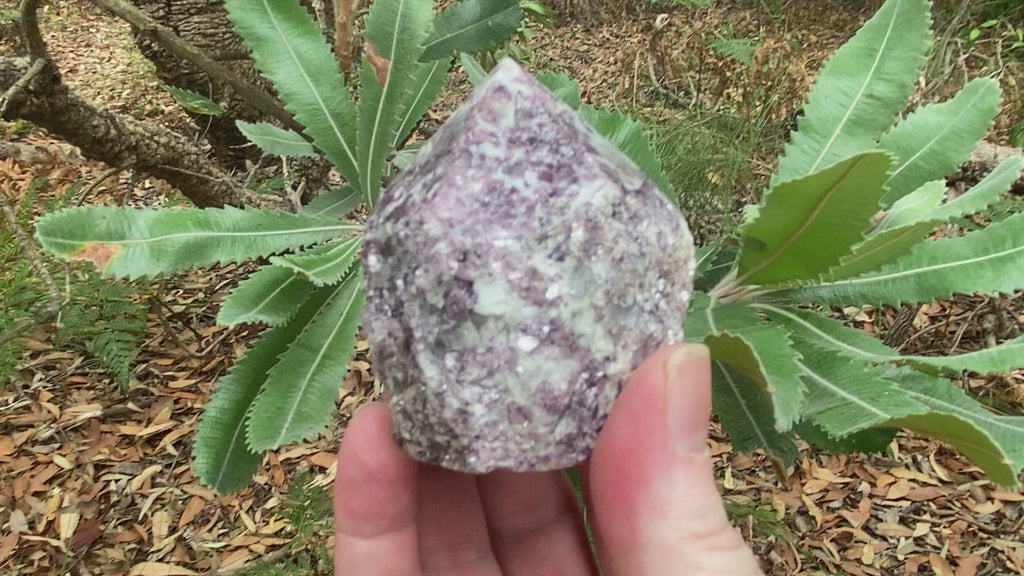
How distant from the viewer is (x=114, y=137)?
155 cm

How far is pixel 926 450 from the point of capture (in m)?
1.98

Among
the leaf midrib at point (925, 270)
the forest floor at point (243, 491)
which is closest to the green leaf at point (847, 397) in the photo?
the leaf midrib at point (925, 270)

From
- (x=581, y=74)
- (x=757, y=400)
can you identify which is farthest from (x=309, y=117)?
(x=581, y=74)

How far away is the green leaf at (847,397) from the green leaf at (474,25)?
60cm

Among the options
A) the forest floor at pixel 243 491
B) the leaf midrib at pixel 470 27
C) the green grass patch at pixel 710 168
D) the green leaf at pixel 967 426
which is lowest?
the forest floor at pixel 243 491

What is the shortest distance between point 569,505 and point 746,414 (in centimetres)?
27

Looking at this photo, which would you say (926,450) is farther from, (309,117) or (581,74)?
(581,74)

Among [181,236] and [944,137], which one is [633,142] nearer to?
Answer: [944,137]

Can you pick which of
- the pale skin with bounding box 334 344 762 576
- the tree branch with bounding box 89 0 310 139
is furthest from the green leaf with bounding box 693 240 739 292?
the tree branch with bounding box 89 0 310 139

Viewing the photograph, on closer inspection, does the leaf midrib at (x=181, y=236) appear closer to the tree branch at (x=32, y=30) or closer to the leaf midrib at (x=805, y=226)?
the leaf midrib at (x=805, y=226)

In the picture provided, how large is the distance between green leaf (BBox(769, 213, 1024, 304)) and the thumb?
31 cm

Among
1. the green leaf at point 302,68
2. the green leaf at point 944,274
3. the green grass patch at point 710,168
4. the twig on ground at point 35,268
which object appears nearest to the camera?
the green leaf at point 944,274

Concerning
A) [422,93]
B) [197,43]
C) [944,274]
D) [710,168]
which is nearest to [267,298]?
[422,93]

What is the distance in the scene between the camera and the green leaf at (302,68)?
0.93 meters
